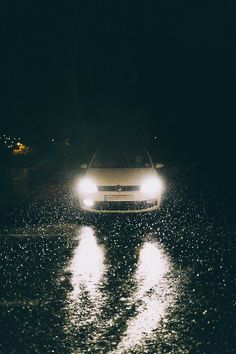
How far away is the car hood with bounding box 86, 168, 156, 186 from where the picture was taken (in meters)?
11.4

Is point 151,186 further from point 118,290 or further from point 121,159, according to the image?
point 118,290

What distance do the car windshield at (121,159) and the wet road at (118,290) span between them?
2461 millimetres

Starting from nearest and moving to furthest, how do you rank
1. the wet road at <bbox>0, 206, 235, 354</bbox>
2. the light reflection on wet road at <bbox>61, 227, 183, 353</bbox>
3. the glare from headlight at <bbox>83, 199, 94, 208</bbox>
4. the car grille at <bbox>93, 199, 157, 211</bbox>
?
Result: the wet road at <bbox>0, 206, 235, 354</bbox> < the light reflection on wet road at <bbox>61, 227, 183, 353</bbox> < the car grille at <bbox>93, 199, 157, 211</bbox> < the glare from headlight at <bbox>83, 199, 94, 208</bbox>

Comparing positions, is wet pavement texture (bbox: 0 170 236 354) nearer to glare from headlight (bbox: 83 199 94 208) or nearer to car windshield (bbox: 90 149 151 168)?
glare from headlight (bbox: 83 199 94 208)

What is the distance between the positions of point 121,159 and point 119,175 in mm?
1304

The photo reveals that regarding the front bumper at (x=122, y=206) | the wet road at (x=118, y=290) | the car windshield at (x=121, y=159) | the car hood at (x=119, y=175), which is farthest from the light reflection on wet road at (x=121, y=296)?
the car windshield at (x=121, y=159)

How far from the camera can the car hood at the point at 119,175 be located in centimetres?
1145

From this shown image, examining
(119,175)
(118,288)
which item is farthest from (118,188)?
(118,288)

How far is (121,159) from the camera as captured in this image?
42.8 feet

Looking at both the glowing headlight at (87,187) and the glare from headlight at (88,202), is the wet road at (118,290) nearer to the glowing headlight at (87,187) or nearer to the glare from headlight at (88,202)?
the glare from headlight at (88,202)

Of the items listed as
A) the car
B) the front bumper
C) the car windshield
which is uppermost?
the car windshield

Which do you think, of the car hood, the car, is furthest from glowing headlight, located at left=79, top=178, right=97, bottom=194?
the car hood

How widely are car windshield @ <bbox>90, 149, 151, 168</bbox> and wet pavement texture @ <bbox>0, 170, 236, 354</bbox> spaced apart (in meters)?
1.99

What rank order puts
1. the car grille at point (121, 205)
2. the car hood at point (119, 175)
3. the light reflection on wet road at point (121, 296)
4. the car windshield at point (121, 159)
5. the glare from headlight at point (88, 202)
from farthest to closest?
1. the car windshield at point (121, 159)
2. the car hood at point (119, 175)
3. the glare from headlight at point (88, 202)
4. the car grille at point (121, 205)
5. the light reflection on wet road at point (121, 296)
